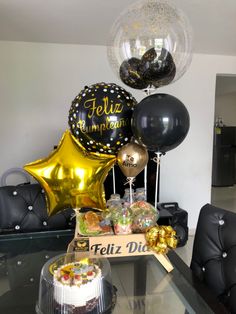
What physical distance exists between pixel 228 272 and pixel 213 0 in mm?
1626

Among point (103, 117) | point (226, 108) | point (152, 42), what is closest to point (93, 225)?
point (103, 117)

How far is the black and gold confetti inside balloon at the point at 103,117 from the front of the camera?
3.66 feet

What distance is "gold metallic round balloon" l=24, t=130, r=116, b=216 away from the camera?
1195 millimetres

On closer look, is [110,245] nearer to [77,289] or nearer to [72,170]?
[77,289]

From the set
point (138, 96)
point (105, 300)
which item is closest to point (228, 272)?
point (105, 300)

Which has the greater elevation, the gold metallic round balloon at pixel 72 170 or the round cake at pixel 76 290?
the gold metallic round balloon at pixel 72 170

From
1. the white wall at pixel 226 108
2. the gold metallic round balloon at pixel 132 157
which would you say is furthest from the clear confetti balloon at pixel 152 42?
the white wall at pixel 226 108

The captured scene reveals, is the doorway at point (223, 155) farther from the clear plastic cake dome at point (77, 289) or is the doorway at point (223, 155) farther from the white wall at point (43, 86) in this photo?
the clear plastic cake dome at point (77, 289)

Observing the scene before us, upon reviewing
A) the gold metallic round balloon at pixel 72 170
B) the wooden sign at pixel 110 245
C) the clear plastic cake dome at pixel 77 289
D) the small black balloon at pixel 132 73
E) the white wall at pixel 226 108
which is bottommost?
the clear plastic cake dome at pixel 77 289

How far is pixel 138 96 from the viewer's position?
294cm

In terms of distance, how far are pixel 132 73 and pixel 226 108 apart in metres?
5.77

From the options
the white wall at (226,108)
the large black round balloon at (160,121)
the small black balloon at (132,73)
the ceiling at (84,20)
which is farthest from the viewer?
the white wall at (226,108)

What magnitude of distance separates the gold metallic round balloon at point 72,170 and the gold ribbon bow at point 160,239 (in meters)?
0.31

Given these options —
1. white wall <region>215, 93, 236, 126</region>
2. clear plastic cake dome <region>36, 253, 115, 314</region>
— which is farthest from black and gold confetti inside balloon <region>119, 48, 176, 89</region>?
white wall <region>215, 93, 236, 126</region>
